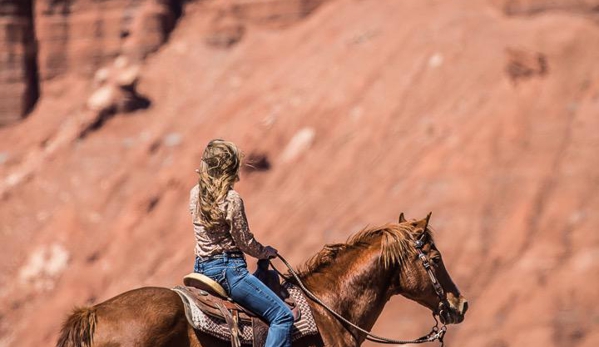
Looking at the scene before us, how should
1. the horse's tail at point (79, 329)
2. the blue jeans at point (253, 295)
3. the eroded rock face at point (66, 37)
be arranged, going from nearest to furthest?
the horse's tail at point (79, 329) < the blue jeans at point (253, 295) < the eroded rock face at point (66, 37)

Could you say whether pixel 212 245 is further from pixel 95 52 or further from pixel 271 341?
pixel 95 52

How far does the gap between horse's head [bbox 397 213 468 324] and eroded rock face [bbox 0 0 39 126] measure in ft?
149

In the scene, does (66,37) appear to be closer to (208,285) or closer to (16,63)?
(16,63)

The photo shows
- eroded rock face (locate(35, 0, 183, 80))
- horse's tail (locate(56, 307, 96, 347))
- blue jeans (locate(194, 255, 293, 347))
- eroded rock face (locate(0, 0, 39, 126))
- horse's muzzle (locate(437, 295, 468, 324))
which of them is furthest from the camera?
eroded rock face (locate(35, 0, 183, 80))

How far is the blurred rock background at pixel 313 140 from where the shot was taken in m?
31.6

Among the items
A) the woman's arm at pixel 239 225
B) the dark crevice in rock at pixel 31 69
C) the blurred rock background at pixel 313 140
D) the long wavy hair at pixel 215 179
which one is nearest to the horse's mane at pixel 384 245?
the woman's arm at pixel 239 225

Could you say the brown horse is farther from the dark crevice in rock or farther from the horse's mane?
the dark crevice in rock

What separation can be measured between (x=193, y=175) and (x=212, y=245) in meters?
34.4

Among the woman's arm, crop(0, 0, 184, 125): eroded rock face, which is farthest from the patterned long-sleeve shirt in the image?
crop(0, 0, 184, 125): eroded rock face

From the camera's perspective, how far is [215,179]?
814cm

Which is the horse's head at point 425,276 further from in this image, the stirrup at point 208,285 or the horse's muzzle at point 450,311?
the stirrup at point 208,285

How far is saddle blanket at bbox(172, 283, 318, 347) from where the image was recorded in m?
7.98

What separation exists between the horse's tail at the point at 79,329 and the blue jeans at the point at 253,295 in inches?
42.6

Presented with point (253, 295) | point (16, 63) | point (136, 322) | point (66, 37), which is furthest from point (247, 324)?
point (66, 37)
